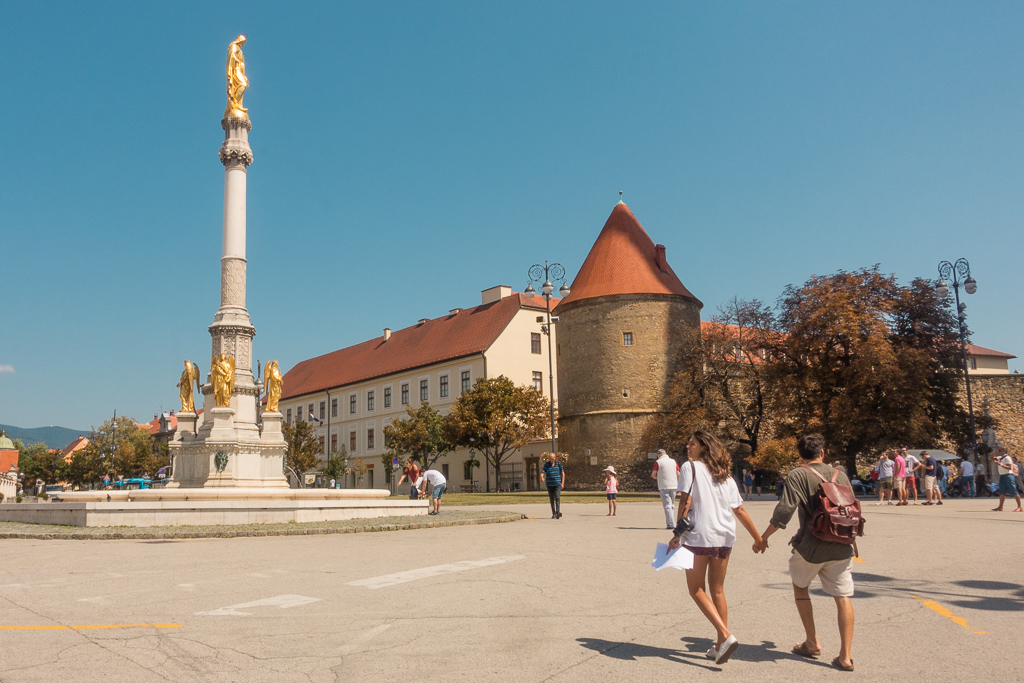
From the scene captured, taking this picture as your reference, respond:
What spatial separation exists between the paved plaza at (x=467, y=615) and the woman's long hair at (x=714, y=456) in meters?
1.30

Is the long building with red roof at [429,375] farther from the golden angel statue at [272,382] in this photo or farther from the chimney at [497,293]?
the golden angel statue at [272,382]

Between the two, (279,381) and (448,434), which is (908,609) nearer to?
(279,381)

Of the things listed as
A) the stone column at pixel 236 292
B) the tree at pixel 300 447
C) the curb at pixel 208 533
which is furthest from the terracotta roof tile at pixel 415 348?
the curb at pixel 208 533

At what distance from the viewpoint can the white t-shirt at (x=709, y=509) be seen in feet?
19.6

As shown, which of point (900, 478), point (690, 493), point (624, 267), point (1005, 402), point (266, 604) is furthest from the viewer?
point (1005, 402)

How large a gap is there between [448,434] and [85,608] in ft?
136

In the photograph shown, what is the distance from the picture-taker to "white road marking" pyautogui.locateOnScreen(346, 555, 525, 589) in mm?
9211

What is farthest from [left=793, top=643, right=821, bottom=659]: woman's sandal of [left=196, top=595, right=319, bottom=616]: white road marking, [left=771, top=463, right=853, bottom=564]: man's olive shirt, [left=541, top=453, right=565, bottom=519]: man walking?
[left=541, top=453, right=565, bottom=519]: man walking

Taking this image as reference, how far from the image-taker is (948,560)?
11328 mm

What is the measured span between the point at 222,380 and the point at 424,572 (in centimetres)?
1488

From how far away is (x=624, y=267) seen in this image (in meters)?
51.4

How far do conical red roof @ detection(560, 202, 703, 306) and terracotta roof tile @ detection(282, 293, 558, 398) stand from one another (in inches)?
315

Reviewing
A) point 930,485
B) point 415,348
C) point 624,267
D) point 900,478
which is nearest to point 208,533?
point 900,478

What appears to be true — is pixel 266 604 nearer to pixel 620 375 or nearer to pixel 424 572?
pixel 424 572
